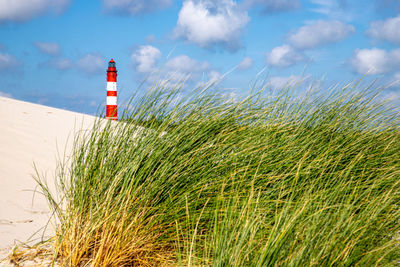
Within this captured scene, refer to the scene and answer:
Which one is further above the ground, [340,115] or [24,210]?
[340,115]

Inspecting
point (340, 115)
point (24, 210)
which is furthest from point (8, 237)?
point (340, 115)

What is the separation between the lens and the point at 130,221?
247 cm

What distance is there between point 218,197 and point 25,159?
3.98 metres

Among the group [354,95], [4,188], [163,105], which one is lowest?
[4,188]

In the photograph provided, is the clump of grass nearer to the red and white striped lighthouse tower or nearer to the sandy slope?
the sandy slope

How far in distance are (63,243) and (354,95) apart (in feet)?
10.5

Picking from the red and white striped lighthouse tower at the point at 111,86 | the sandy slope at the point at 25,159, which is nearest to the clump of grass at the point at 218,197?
the sandy slope at the point at 25,159

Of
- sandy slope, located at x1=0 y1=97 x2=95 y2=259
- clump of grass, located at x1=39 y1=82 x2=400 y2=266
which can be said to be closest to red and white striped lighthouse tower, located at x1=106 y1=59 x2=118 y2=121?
sandy slope, located at x1=0 y1=97 x2=95 y2=259

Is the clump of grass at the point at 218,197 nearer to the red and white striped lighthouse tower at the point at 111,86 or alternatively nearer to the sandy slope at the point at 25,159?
the sandy slope at the point at 25,159

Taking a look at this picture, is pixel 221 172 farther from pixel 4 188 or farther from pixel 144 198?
pixel 4 188

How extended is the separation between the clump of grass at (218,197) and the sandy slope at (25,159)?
0.58m

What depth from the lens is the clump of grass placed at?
197 cm

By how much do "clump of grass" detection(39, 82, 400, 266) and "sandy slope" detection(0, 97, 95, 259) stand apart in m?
0.58

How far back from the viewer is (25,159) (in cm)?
525
